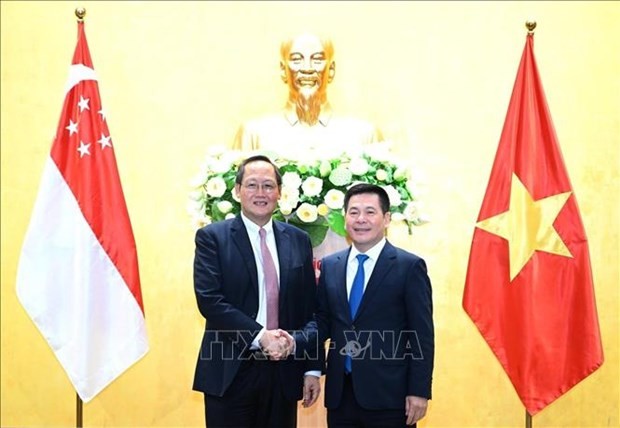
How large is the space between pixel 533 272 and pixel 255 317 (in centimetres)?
135

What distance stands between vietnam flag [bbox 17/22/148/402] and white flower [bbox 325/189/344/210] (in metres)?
0.94

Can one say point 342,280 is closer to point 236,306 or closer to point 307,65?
point 236,306

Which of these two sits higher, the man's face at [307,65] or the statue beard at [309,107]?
the man's face at [307,65]

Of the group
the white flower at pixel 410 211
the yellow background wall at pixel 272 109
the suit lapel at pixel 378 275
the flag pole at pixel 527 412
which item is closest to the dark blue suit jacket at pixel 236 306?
the suit lapel at pixel 378 275

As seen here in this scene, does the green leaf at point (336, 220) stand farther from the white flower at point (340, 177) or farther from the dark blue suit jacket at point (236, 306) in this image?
the dark blue suit jacket at point (236, 306)

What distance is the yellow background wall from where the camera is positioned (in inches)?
234

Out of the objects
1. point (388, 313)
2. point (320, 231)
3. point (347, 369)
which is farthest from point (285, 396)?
point (320, 231)

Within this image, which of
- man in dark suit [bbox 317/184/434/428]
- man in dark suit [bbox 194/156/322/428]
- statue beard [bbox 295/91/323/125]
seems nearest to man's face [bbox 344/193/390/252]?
man in dark suit [bbox 317/184/434/428]

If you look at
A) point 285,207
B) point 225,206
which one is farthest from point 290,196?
point 225,206

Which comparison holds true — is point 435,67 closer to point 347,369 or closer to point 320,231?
point 320,231

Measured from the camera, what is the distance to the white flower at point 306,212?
4.16 m

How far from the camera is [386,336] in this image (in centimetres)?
353

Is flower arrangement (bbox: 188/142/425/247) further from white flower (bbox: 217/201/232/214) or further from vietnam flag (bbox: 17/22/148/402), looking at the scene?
vietnam flag (bbox: 17/22/148/402)

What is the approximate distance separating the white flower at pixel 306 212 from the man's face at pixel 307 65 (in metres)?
1.18
